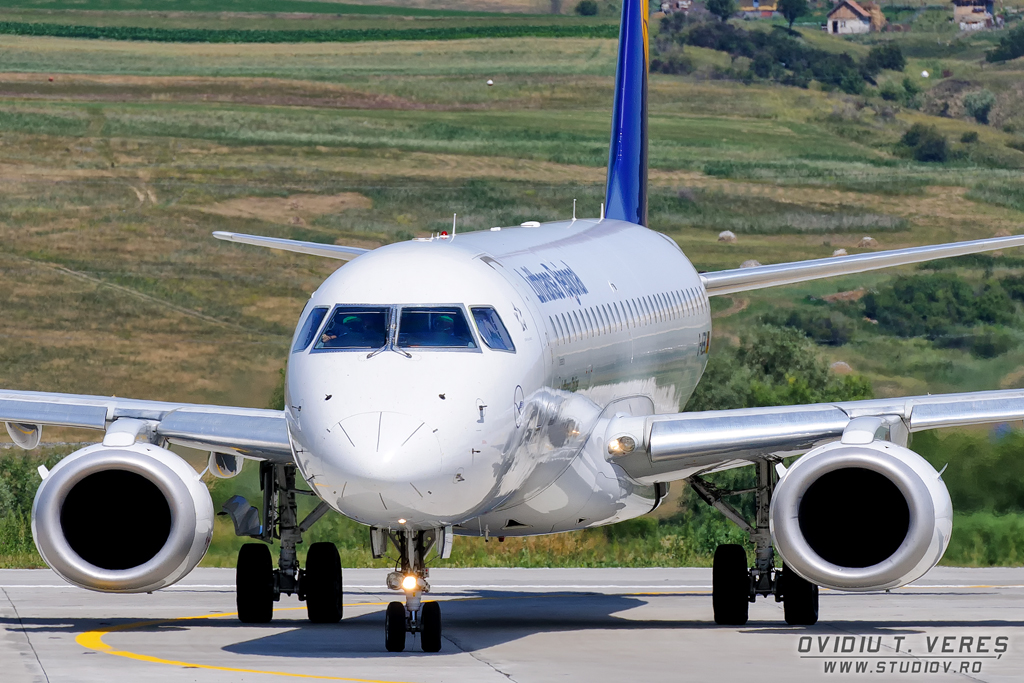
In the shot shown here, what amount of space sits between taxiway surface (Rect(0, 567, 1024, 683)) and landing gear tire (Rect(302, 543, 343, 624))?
0.20 m

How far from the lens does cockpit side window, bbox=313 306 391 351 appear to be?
15688mm

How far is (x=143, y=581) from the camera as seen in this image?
1739cm

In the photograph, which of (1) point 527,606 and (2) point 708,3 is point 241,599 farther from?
(2) point 708,3

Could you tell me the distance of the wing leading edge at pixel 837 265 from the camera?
24203 millimetres

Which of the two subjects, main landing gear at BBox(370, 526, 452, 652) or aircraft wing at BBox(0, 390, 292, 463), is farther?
aircraft wing at BBox(0, 390, 292, 463)

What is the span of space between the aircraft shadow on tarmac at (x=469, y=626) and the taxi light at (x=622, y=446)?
2112 mm

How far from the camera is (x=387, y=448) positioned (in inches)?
575

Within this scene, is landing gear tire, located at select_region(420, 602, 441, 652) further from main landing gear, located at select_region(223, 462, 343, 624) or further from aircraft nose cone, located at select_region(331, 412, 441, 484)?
main landing gear, located at select_region(223, 462, 343, 624)

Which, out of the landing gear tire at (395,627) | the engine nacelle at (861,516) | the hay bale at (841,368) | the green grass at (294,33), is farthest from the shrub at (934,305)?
the landing gear tire at (395,627)

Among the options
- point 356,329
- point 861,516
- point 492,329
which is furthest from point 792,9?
point 356,329

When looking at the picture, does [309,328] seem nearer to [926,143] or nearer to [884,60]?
[926,143]

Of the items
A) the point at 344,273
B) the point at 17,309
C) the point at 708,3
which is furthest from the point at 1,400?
the point at 708,3

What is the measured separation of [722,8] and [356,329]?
79767mm

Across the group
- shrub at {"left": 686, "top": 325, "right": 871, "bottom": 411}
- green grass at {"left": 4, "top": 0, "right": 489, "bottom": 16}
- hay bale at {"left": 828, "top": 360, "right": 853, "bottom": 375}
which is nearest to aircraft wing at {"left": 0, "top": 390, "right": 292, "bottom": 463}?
shrub at {"left": 686, "top": 325, "right": 871, "bottom": 411}
